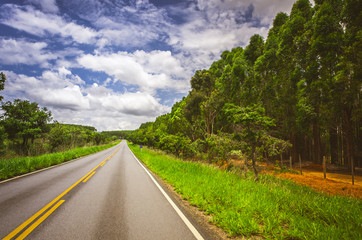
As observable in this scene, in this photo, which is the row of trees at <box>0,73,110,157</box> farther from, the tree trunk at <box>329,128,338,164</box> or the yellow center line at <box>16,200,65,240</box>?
the tree trunk at <box>329,128,338,164</box>

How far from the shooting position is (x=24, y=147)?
20.8m

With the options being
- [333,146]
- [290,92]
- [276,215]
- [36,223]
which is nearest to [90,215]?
[36,223]

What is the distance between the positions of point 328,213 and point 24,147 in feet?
97.8

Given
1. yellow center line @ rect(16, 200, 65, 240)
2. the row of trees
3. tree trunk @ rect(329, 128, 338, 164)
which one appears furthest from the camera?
tree trunk @ rect(329, 128, 338, 164)

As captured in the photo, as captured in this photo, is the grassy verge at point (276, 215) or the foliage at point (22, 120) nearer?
the grassy verge at point (276, 215)

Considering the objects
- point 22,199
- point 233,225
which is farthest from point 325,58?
point 22,199

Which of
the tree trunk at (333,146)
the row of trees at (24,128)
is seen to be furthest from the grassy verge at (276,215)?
the tree trunk at (333,146)

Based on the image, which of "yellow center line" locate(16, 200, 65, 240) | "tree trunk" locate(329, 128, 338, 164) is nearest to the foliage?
"yellow center line" locate(16, 200, 65, 240)

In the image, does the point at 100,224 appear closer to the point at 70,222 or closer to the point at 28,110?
the point at 70,222

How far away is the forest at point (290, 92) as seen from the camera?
918 centimetres

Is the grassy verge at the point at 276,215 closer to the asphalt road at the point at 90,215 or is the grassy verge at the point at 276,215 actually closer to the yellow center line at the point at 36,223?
the asphalt road at the point at 90,215

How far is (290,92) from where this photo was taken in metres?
20.7

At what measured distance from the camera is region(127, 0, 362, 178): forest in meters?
9.18

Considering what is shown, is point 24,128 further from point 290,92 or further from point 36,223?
point 290,92
